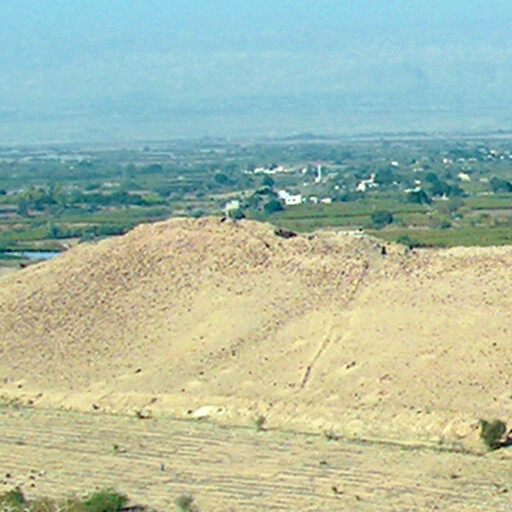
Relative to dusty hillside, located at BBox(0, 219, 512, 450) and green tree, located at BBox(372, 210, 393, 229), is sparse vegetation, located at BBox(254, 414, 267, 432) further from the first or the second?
green tree, located at BBox(372, 210, 393, 229)

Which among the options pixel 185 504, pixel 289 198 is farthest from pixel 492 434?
pixel 289 198

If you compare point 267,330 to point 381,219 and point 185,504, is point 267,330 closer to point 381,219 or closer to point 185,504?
point 185,504

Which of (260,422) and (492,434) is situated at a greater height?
(492,434)

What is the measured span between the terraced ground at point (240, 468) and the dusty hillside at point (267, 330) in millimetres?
987

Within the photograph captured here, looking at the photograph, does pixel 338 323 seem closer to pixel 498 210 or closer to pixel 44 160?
pixel 498 210

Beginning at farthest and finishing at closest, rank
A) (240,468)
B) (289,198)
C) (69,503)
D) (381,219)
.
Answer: (289,198)
(381,219)
(240,468)
(69,503)

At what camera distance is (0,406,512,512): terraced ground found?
65.8 ft

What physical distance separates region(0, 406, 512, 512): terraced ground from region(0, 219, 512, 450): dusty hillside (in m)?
0.99

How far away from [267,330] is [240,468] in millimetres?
6465

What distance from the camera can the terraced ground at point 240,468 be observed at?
20.1 m

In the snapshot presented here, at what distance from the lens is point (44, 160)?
160000mm

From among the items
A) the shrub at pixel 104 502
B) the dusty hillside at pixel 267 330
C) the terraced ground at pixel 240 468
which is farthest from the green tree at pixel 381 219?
the shrub at pixel 104 502

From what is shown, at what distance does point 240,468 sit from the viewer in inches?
863

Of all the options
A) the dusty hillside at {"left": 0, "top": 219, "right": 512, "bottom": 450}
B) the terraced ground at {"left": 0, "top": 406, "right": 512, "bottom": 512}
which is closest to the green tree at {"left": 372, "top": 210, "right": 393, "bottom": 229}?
the dusty hillside at {"left": 0, "top": 219, "right": 512, "bottom": 450}
